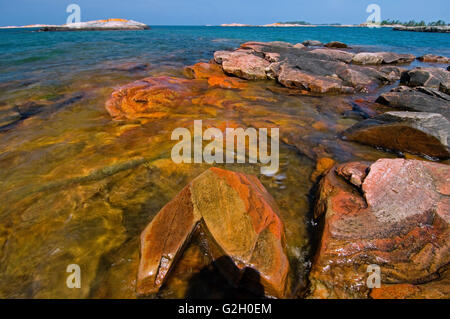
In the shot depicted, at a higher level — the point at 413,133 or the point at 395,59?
the point at 395,59

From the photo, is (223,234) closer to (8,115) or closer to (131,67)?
(8,115)

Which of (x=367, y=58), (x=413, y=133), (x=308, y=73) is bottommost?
(x=413, y=133)

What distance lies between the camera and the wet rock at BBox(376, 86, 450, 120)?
6427mm

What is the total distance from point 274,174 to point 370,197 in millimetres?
1516

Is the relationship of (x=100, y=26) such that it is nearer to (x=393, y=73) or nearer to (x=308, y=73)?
(x=308, y=73)

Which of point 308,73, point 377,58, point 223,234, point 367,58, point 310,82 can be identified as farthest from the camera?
point 377,58

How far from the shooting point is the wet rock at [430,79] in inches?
361

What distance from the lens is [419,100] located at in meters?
6.81

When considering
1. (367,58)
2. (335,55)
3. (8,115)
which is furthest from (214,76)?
(367,58)

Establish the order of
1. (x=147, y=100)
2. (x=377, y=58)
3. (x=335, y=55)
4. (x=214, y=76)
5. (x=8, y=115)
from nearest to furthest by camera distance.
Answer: (x=8, y=115)
(x=147, y=100)
(x=214, y=76)
(x=335, y=55)
(x=377, y=58)

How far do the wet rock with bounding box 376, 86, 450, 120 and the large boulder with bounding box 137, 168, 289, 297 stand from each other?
663 centimetres

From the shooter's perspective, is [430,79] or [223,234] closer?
[223,234]

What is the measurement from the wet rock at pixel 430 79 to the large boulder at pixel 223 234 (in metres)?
10.8

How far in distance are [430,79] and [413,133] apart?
7.57 metres
